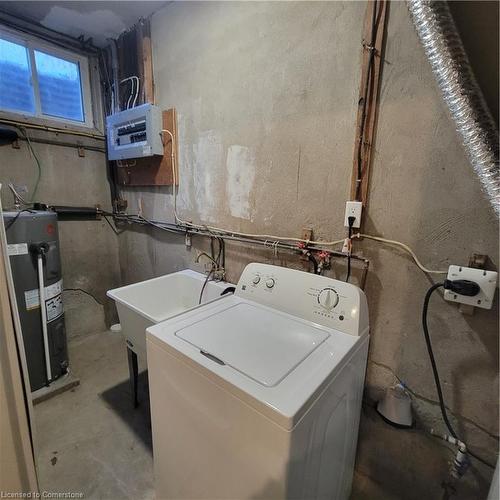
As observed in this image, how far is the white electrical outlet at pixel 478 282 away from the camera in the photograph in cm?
88

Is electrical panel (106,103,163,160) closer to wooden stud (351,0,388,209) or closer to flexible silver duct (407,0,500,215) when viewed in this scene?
wooden stud (351,0,388,209)

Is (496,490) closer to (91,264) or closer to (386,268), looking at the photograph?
(386,268)

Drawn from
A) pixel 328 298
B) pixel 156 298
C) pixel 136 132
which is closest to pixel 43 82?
pixel 136 132

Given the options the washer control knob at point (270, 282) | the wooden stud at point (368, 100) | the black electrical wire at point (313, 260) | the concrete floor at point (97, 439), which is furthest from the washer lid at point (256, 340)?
the concrete floor at point (97, 439)

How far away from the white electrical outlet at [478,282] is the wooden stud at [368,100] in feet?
1.38

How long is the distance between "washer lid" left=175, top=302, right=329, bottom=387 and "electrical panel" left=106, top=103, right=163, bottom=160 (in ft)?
4.76

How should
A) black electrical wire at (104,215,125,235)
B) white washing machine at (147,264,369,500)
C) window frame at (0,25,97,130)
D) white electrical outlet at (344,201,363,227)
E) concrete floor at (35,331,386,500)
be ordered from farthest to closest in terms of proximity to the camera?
1. black electrical wire at (104,215,125,235)
2. window frame at (0,25,97,130)
3. concrete floor at (35,331,386,500)
4. white electrical outlet at (344,201,363,227)
5. white washing machine at (147,264,369,500)

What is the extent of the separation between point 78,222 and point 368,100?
2.53 m

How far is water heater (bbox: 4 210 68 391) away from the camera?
1.65 m

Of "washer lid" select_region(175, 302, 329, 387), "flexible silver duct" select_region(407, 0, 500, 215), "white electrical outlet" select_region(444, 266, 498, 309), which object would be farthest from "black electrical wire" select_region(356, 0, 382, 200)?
"washer lid" select_region(175, 302, 329, 387)

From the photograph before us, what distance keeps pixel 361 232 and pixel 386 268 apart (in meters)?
0.18

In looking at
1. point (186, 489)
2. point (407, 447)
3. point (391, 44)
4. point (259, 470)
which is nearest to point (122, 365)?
point (186, 489)

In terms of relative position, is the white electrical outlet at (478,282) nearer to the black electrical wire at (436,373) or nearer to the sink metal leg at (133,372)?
the black electrical wire at (436,373)

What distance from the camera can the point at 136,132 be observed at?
201cm
